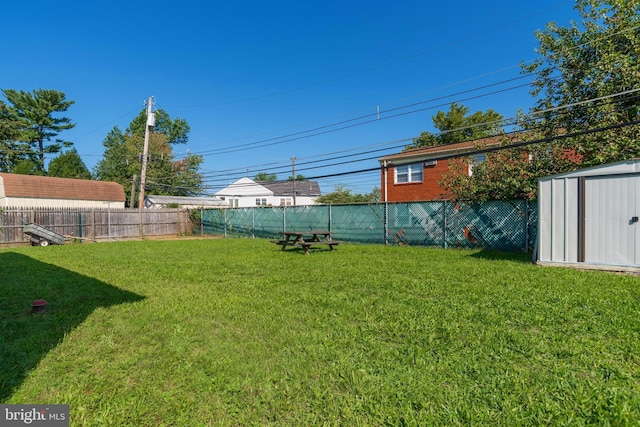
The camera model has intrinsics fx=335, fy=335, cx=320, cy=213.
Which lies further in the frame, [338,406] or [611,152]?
[611,152]

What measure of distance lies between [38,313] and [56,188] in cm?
2738

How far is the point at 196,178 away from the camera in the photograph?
39125mm

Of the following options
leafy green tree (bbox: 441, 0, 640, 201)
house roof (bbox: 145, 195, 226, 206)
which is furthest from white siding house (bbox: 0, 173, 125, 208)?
leafy green tree (bbox: 441, 0, 640, 201)

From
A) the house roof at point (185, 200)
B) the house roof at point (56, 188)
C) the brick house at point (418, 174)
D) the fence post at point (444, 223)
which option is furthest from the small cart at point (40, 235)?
the house roof at point (185, 200)

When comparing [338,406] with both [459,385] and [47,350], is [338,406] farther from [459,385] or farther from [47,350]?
[47,350]

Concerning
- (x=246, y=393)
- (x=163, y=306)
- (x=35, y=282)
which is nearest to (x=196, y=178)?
(x=35, y=282)

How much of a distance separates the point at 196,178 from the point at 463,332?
39.6 metres

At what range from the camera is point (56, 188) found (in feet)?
83.9

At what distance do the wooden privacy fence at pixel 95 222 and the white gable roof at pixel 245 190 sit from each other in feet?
63.4

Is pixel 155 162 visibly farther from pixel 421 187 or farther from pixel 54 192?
pixel 421 187

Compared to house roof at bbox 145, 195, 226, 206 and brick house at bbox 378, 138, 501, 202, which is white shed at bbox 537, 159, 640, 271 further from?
house roof at bbox 145, 195, 226, 206

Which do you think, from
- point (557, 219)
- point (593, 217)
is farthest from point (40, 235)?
point (593, 217)

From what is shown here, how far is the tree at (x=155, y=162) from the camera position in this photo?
34812 mm

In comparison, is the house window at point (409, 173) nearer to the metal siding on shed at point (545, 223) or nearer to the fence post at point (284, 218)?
the fence post at point (284, 218)
